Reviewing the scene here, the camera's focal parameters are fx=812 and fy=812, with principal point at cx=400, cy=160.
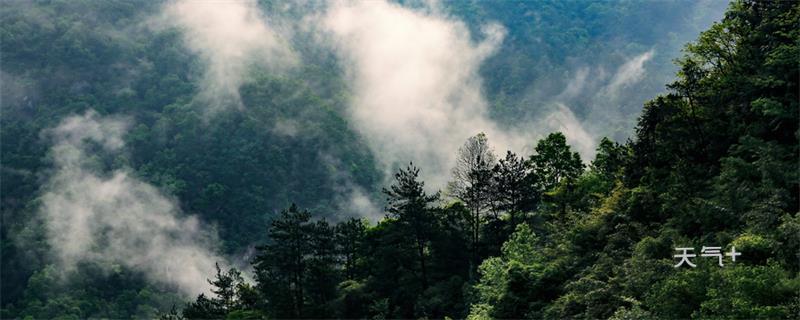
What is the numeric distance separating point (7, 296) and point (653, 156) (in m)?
177

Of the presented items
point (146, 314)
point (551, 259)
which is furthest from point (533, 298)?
point (146, 314)

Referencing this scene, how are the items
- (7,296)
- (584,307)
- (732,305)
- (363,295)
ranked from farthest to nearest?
1. (7,296)
2. (363,295)
3. (584,307)
4. (732,305)

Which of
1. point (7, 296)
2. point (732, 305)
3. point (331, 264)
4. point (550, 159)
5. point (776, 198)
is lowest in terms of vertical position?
point (732, 305)

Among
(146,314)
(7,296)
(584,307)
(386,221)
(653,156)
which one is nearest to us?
(584,307)

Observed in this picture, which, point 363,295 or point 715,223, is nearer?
point 715,223

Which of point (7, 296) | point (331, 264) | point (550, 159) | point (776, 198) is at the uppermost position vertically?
point (7, 296)

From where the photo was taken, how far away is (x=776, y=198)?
33.2 meters

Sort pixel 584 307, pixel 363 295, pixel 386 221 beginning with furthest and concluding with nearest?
pixel 386 221 → pixel 363 295 → pixel 584 307

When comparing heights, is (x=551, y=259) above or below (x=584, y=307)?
above

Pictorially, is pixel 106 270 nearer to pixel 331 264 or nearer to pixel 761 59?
pixel 331 264

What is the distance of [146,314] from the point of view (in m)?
173

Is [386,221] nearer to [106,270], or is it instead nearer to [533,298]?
[533,298]

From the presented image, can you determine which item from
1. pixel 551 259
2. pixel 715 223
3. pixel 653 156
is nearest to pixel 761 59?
pixel 653 156

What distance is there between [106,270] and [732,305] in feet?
630
